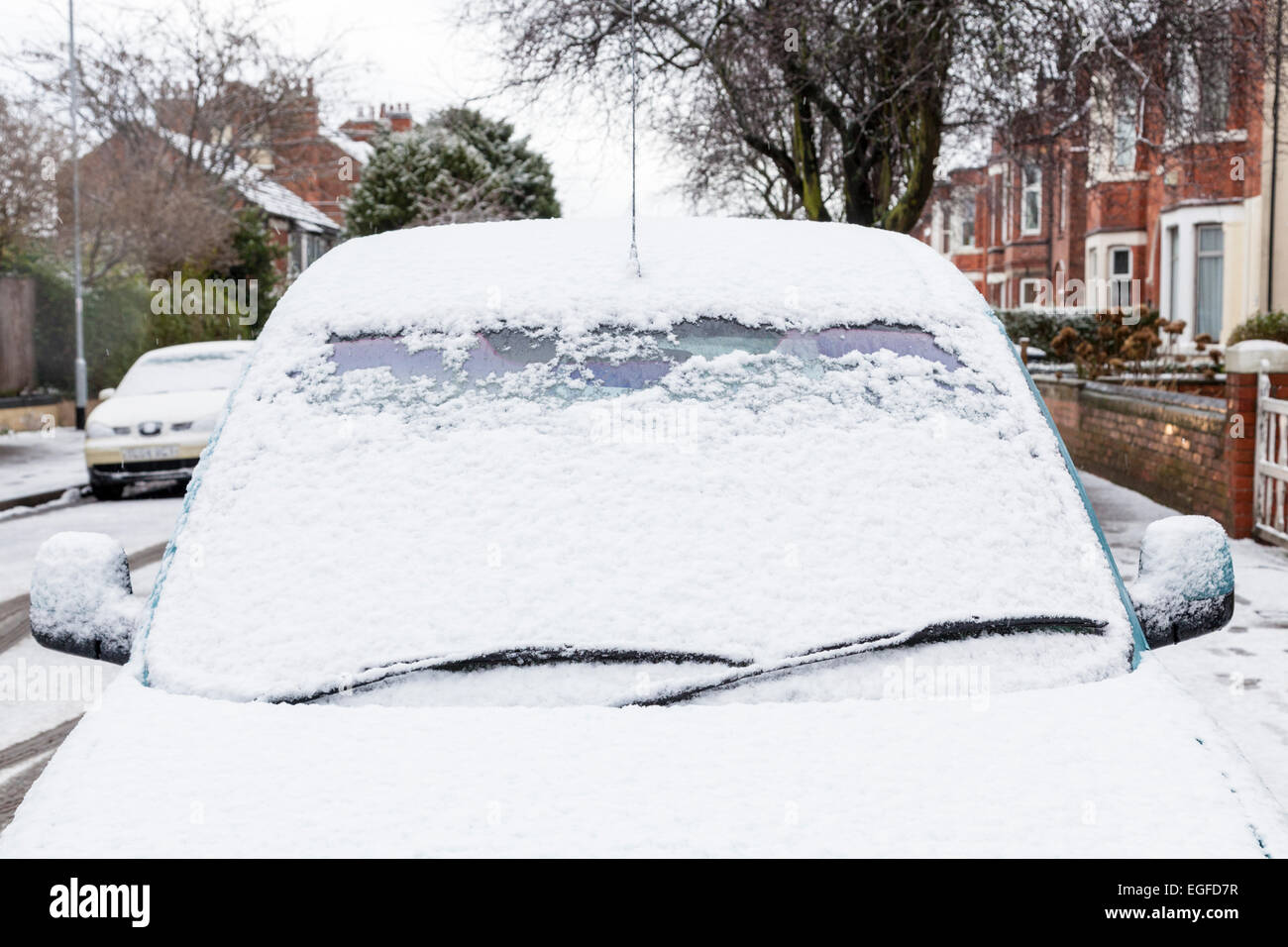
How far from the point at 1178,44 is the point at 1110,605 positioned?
509 inches

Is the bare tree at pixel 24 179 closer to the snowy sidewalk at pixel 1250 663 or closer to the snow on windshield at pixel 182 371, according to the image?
the snow on windshield at pixel 182 371

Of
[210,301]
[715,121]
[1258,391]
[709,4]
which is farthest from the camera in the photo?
[210,301]

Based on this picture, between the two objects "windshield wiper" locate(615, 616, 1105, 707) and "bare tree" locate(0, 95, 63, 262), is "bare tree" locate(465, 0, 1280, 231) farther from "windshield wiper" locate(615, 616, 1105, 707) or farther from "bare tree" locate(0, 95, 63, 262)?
"windshield wiper" locate(615, 616, 1105, 707)

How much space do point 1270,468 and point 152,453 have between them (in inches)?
424

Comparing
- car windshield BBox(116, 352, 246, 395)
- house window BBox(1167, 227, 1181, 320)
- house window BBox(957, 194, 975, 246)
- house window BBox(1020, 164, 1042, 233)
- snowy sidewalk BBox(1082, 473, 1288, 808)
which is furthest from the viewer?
house window BBox(957, 194, 975, 246)

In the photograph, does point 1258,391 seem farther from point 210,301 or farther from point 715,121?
point 210,301

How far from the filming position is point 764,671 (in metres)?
1.98

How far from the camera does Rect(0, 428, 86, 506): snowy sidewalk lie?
15.5 m

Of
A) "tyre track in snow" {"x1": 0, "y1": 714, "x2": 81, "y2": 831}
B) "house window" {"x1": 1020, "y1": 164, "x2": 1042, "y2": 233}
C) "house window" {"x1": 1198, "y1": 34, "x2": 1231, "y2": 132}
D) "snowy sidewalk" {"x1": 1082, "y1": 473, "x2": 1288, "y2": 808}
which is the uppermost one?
"house window" {"x1": 1020, "y1": 164, "x2": 1042, "y2": 233}

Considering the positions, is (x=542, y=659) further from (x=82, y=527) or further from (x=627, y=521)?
(x=82, y=527)

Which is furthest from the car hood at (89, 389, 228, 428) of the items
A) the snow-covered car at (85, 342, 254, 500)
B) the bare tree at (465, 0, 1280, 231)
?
the bare tree at (465, 0, 1280, 231)

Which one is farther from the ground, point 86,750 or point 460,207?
point 460,207
